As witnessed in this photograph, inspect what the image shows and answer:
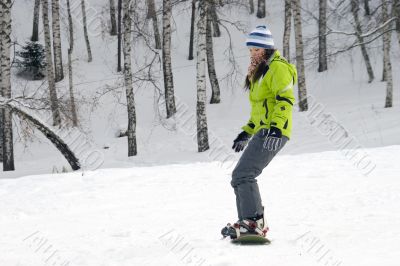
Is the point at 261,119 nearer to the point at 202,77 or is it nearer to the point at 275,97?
the point at 275,97

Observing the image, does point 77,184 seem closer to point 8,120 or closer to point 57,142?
point 57,142

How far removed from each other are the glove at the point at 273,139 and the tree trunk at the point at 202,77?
11248 millimetres

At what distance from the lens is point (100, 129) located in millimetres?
23828

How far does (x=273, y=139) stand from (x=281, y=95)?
0.40 meters

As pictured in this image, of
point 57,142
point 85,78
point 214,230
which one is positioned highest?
point 85,78

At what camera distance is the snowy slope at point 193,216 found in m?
4.28

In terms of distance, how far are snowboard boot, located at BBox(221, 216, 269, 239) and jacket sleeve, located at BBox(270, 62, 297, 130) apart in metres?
0.91

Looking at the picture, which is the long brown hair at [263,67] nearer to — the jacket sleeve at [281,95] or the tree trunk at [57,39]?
the jacket sleeve at [281,95]

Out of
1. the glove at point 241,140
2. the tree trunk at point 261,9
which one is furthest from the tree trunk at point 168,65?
the tree trunk at point 261,9

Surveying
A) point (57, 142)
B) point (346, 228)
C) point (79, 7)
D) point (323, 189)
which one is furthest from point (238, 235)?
point (79, 7)

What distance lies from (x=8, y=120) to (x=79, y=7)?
21218 millimetres

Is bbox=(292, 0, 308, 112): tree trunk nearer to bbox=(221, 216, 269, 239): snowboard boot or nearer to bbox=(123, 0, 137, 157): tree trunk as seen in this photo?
bbox=(123, 0, 137, 157): tree trunk

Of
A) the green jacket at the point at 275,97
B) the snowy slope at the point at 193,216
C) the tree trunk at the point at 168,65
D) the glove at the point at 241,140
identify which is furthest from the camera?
the tree trunk at the point at 168,65

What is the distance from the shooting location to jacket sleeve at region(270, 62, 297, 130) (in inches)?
172
